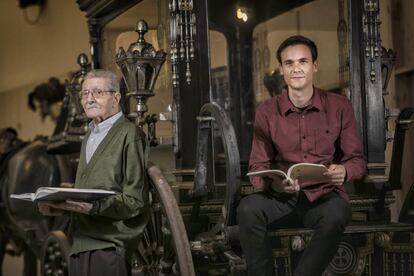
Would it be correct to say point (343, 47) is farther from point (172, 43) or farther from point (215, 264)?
point (215, 264)

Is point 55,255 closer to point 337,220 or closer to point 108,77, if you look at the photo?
point 108,77

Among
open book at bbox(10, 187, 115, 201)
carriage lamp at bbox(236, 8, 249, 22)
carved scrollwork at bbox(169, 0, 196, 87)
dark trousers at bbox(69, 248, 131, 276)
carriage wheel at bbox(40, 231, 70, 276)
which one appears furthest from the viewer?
carriage lamp at bbox(236, 8, 249, 22)

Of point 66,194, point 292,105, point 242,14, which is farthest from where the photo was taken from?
point 242,14

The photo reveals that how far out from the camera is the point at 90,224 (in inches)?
134

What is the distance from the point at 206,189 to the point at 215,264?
34cm

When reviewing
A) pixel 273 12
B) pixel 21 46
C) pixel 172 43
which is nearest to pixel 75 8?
pixel 21 46

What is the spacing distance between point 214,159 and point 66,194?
1.13 m

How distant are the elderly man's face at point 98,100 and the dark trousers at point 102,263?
54cm

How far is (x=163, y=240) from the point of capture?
394cm

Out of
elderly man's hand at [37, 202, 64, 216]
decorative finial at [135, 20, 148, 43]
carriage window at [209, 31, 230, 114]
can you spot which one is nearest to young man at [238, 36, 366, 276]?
elderly man's hand at [37, 202, 64, 216]

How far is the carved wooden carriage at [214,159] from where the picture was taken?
11.5 ft

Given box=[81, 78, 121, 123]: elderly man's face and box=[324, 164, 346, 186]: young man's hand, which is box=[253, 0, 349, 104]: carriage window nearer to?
box=[324, 164, 346, 186]: young man's hand

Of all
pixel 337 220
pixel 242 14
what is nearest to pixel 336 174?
pixel 337 220

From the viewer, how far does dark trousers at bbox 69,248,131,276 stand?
133 inches
